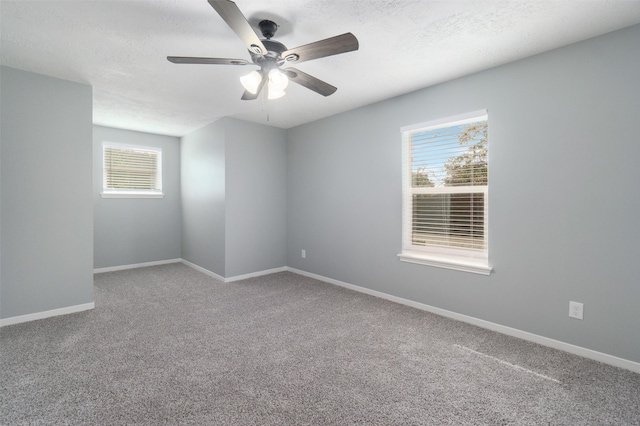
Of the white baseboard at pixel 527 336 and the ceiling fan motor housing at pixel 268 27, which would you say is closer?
the ceiling fan motor housing at pixel 268 27

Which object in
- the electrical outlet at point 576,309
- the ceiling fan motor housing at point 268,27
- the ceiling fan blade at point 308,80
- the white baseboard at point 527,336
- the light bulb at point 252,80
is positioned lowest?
the white baseboard at point 527,336

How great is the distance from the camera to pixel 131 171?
516cm

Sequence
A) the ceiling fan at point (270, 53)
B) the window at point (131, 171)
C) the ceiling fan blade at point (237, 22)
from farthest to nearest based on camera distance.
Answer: the window at point (131, 171)
the ceiling fan at point (270, 53)
the ceiling fan blade at point (237, 22)

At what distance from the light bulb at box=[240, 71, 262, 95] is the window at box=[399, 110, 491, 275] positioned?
1.88 metres

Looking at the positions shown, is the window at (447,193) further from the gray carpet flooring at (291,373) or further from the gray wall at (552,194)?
the gray carpet flooring at (291,373)

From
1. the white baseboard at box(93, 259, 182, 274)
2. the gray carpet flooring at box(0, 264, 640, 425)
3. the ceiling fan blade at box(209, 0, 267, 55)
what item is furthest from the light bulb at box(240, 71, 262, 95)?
the white baseboard at box(93, 259, 182, 274)

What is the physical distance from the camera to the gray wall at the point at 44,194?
2.80 meters

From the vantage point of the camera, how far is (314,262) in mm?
4590

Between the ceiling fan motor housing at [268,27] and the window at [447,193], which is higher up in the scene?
the ceiling fan motor housing at [268,27]

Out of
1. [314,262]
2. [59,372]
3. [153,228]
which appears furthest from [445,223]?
[153,228]

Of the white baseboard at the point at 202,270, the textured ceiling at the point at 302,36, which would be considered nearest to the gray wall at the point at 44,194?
the textured ceiling at the point at 302,36

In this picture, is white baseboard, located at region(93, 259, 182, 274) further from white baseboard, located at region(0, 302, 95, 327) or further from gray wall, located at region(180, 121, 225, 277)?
white baseboard, located at region(0, 302, 95, 327)

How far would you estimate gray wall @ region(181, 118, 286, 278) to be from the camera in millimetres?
4375

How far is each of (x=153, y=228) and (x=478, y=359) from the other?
5393 mm
